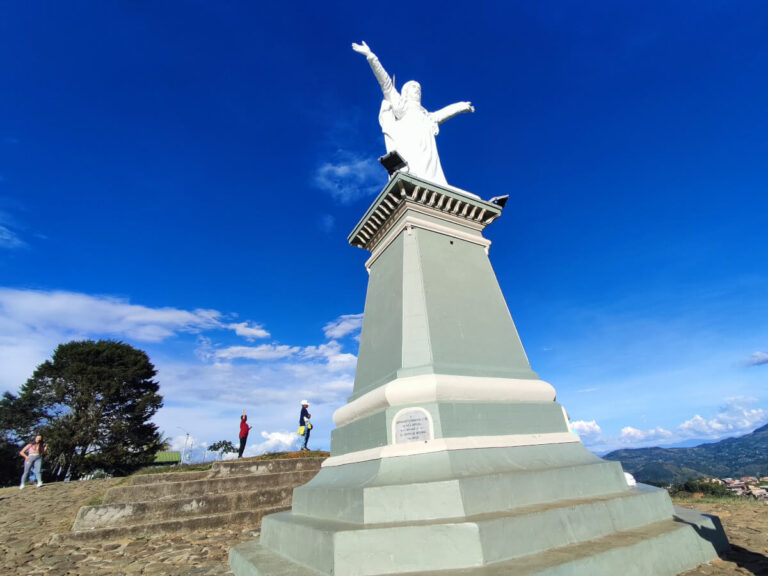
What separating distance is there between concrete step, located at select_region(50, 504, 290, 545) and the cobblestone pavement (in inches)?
5.6

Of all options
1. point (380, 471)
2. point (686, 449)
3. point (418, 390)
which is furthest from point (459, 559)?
point (686, 449)

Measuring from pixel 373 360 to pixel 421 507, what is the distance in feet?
8.88

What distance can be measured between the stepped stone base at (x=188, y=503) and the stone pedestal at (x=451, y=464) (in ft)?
11.3

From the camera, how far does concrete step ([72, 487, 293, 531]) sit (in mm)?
7160

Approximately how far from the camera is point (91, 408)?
87.2 ft

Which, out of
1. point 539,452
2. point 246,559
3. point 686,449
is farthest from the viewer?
point 686,449

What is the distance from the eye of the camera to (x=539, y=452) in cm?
503

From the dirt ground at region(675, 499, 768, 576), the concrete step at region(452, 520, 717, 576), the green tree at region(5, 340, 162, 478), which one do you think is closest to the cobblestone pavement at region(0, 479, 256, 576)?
the concrete step at region(452, 520, 717, 576)

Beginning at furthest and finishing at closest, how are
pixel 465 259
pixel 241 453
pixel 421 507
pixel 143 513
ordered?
pixel 241 453 → pixel 143 513 → pixel 465 259 → pixel 421 507

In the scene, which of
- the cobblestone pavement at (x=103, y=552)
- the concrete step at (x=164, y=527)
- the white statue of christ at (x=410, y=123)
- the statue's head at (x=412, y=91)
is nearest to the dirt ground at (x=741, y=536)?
the cobblestone pavement at (x=103, y=552)

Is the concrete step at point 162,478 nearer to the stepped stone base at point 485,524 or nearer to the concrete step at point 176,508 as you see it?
the concrete step at point 176,508

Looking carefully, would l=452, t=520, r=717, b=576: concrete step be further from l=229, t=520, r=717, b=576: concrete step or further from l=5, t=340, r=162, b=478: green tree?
l=5, t=340, r=162, b=478: green tree

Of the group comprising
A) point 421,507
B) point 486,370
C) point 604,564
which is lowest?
point 604,564

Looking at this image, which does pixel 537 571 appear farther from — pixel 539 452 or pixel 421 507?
pixel 539 452
